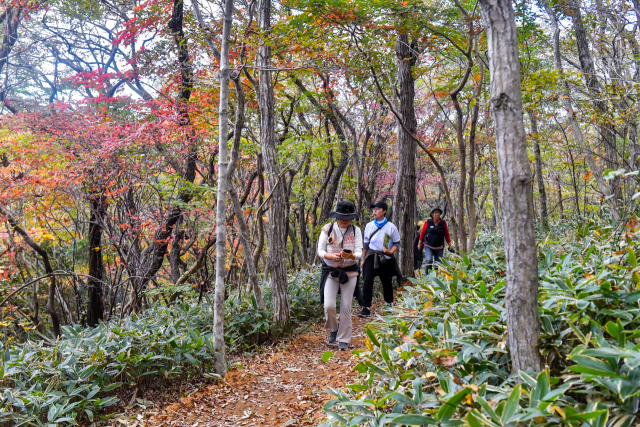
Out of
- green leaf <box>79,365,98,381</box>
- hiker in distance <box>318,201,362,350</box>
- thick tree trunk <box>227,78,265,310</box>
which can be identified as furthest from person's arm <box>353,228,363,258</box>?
green leaf <box>79,365,98,381</box>

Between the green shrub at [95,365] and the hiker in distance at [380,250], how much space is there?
2165 mm

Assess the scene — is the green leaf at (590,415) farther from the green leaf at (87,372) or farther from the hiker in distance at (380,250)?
the hiker in distance at (380,250)

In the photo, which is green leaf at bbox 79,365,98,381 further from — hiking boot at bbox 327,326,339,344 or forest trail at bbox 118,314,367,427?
hiking boot at bbox 327,326,339,344

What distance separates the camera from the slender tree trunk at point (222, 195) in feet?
15.6

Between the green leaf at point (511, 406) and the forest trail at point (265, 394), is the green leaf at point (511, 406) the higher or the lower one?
the higher one

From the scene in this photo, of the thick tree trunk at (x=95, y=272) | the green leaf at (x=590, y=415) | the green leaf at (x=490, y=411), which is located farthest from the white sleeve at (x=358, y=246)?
the thick tree trunk at (x=95, y=272)

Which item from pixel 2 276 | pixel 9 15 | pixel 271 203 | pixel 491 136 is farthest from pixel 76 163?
pixel 491 136

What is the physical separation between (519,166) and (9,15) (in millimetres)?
15800

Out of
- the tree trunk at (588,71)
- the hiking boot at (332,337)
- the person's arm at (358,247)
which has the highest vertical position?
the tree trunk at (588,71)

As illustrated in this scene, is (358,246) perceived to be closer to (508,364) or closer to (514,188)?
(508,364)

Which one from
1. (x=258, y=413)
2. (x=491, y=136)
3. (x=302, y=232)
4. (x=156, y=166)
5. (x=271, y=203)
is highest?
(x=491, y=136)

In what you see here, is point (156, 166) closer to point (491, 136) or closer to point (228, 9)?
point (228, 9)

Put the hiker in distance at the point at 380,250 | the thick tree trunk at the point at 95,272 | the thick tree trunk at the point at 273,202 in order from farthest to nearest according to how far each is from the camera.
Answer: the thick tree trunk at the point at 95,272, the hiker in distance at the point at 380,250, the thick tree trunk at the point at 273,202

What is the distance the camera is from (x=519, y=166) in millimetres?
2291
